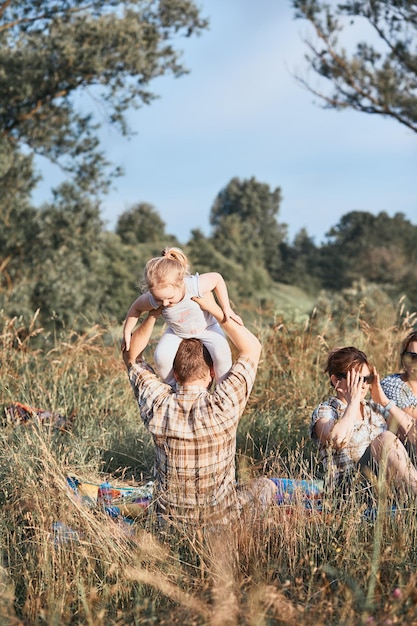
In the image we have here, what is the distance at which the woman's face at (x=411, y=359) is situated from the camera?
4.29m

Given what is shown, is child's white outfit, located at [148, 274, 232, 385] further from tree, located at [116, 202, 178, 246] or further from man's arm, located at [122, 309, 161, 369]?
tree, located at [116, 202, 178, 246]

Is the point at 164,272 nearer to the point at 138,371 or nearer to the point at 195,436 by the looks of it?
the point at 138,371

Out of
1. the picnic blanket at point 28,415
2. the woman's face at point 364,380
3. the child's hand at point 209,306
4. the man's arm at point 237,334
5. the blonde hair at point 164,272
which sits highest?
the blonde hair at point 164,272

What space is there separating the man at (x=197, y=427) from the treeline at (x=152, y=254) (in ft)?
6.51

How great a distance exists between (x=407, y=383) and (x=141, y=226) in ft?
74.7

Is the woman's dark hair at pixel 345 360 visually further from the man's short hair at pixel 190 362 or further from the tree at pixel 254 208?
the tree at pixel 254 208

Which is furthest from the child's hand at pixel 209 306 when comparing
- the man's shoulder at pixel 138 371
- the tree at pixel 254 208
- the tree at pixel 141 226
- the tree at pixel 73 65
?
the tree at pixel 254 208

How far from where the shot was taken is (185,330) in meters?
3.42

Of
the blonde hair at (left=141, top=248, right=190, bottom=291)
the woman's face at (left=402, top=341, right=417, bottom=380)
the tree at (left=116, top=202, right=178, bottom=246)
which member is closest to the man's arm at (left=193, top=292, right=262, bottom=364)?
the blonde hair at (left=141, top=248, right=190, bottom=291)

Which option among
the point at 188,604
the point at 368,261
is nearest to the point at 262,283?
the point at 368,261

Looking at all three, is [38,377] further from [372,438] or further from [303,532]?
[303,532]

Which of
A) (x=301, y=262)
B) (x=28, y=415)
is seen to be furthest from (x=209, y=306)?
(x=301, y=262)

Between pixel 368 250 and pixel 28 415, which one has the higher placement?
pixel 368 250

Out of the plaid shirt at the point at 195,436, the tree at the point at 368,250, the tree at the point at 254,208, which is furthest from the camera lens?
the tree at the point at 254,208
